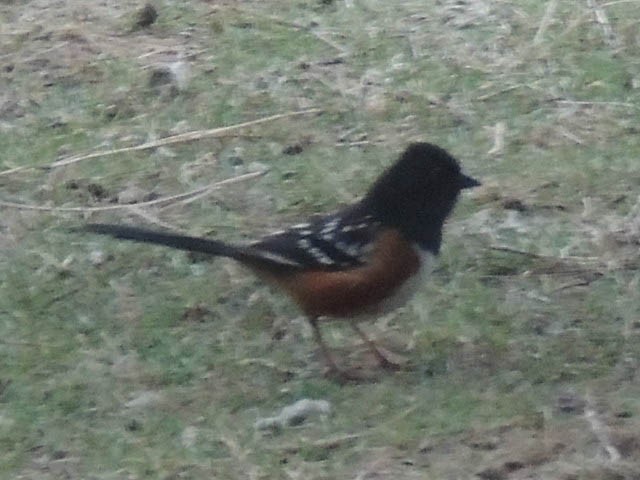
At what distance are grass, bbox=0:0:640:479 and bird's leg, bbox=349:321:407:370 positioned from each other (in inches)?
1.8

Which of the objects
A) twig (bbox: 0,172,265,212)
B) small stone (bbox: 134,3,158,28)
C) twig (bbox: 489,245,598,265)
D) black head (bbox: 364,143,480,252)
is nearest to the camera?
black head (bbox: 364,143,480,252)

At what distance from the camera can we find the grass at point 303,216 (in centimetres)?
405

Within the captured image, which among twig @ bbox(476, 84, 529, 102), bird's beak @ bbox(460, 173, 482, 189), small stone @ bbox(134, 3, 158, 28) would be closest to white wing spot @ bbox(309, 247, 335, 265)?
bird's beak @ bbox(460, 173, 482, 189)

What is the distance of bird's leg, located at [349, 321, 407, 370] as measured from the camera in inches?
177

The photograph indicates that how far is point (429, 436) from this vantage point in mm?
3996

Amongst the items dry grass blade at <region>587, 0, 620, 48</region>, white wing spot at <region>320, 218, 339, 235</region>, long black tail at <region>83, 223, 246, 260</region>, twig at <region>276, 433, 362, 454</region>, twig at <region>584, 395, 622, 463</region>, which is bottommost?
dry grass blade at <region>587, 0, 620, 48</region>

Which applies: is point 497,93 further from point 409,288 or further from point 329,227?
point 409,288

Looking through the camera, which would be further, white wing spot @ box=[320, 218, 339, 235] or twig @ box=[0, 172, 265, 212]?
twig @ box=[0, 172, 265, 212]

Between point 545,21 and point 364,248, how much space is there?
3.14m

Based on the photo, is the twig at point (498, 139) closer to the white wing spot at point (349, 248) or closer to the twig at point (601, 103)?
the twig at point (601, 103)

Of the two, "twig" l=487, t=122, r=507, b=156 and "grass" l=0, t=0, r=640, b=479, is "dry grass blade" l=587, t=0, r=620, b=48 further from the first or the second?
"twig" l=487, t=122, r=507, b=156

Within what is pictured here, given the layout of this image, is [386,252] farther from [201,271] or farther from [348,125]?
[348,125]

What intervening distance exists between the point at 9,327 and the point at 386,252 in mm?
1240

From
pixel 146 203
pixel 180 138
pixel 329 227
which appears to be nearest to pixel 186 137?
pixel 180 138
